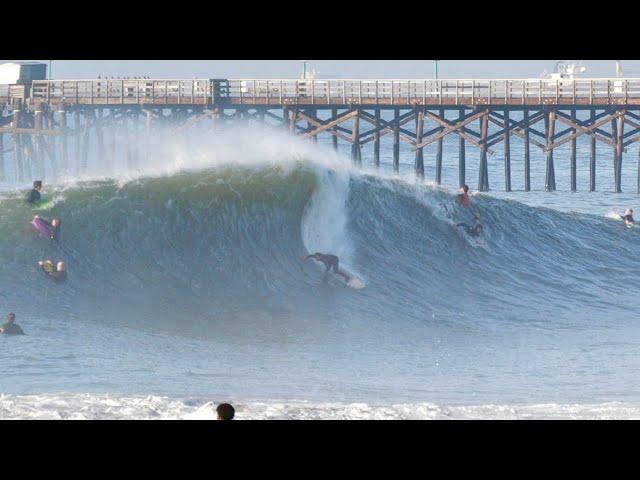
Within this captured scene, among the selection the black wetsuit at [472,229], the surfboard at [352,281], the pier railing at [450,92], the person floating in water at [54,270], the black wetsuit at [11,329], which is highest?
the pier railing at [450,92]

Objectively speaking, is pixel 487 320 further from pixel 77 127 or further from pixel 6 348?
pixel 77 127

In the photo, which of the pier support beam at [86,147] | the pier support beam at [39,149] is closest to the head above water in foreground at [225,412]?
the pier support beam at [39,149]

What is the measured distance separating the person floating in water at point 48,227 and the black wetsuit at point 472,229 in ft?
25.7

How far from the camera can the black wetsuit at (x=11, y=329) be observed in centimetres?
1742

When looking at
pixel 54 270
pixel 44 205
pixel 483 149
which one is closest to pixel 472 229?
pixel 44 205

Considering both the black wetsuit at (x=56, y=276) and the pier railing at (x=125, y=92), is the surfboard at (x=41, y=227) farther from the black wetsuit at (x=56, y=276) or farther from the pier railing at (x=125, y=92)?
the pier railing at (x=125, y=92)

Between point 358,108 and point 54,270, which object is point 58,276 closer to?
point 54,270

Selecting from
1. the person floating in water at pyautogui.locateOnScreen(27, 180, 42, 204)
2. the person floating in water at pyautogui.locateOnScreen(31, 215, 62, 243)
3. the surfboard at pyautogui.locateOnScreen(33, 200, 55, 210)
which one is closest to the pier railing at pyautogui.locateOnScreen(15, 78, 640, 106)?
the surfboard at pyautogui.locateOnScreen(33, 200, 55, 210)

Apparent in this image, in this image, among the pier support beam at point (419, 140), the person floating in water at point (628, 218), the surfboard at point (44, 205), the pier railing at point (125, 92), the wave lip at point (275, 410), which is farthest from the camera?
the pier railing at point (125, 92)

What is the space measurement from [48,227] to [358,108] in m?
17.9

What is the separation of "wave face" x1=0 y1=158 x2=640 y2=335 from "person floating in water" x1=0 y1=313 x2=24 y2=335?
4.40 ft

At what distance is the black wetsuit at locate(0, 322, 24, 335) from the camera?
17422mm

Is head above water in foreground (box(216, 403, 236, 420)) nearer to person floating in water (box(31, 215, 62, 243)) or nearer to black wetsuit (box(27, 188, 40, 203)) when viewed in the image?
person floating in water (box(31, 215, 62, 243))
